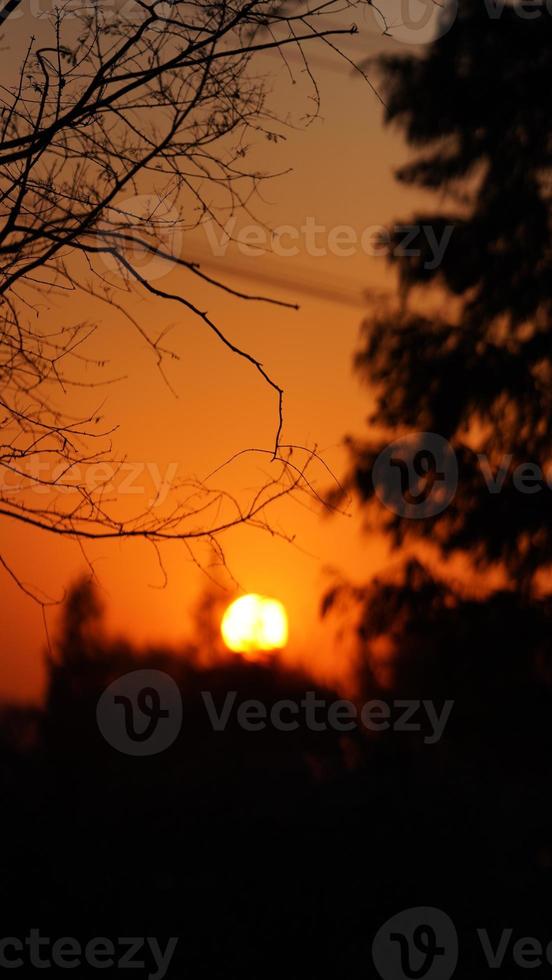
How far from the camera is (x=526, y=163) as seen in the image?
1149 centimetres

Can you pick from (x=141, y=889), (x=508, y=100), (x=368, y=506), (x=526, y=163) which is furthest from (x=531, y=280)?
(x=141, y=889)

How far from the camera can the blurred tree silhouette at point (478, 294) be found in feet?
36.0

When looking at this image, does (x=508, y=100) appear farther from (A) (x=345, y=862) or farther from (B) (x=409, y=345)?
(A) (x=345, y=862)

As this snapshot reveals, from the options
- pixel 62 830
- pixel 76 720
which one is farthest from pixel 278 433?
pixel 76 720

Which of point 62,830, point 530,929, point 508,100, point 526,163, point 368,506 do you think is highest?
point 508,100

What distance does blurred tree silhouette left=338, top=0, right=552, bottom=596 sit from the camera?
432 inches

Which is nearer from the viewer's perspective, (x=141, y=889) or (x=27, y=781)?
(x=141, y=889)

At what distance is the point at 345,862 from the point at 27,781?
12.0 ft

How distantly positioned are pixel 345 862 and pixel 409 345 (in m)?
5.13

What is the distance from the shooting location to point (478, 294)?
37.9 feet

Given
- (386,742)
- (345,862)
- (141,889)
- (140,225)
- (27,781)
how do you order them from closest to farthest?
(140,225)
(141,889)
(345,862)
(386,742)
(27,781)

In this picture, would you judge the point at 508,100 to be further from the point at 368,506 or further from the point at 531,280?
the point at 368,506

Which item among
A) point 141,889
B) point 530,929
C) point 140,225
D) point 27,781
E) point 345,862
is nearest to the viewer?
point 140,225

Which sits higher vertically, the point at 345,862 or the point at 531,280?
the point at 531,280
